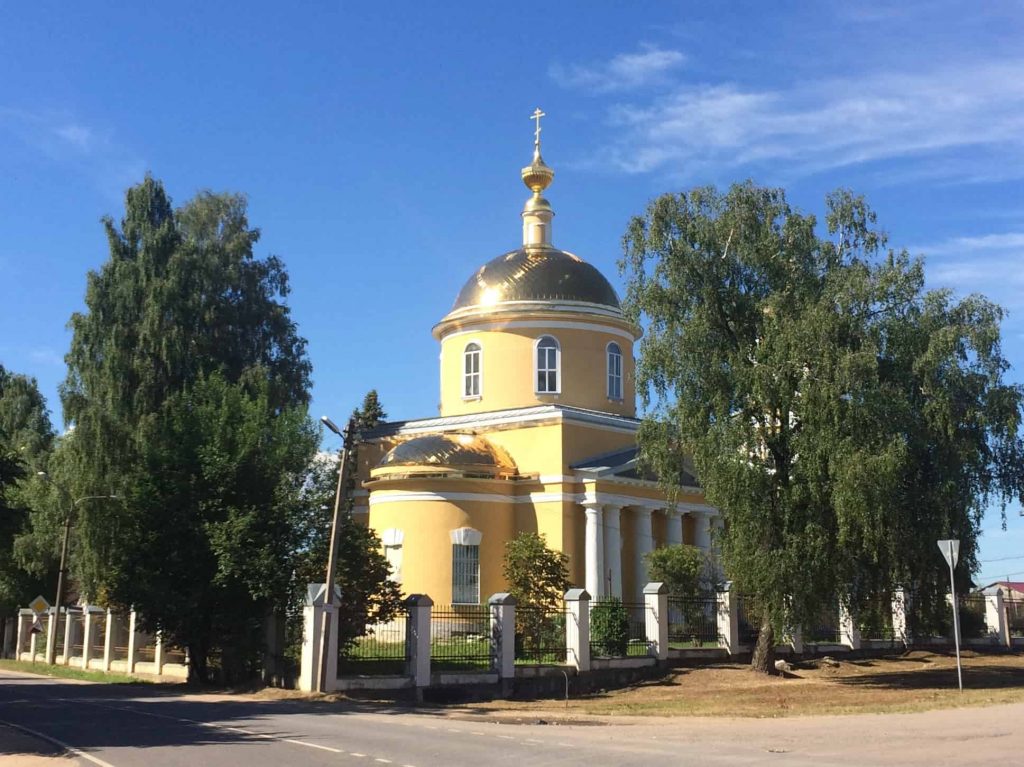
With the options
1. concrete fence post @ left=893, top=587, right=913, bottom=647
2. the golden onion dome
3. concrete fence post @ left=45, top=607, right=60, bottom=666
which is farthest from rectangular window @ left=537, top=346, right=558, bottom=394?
concrete fence post @ left=45, top=607, right=60, bottom=666

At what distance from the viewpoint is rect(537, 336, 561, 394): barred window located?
129 feet

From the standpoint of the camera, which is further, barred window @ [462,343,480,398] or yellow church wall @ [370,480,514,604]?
barred window @ [462,343,480,398]

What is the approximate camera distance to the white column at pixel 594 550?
112 ft

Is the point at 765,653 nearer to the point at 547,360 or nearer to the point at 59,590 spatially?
the point at 547,360

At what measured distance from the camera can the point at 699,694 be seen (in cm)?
2394

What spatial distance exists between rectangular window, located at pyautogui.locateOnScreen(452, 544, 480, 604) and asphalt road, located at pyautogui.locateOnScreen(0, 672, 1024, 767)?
1270cm

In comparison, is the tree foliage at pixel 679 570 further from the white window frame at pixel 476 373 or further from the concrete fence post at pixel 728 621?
the white window frame at pixel 476 373

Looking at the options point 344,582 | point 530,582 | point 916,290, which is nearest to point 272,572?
point 344,582

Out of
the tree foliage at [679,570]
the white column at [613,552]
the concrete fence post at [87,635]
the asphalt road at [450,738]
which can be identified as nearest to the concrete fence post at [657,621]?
the tree foliage at [679,570]

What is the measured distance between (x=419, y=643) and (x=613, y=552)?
12788mm

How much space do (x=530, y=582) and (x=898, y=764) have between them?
1923 cm

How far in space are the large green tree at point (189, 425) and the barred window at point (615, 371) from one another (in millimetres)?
10874

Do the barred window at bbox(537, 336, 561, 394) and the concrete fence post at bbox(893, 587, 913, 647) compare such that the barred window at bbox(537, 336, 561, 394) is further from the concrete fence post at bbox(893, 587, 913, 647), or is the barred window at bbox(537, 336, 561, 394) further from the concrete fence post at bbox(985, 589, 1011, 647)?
the concrete fence post at bbox(985, 589, 1011, 647)

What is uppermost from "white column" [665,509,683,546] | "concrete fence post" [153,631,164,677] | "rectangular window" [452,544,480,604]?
"white column" [665,509,683,546]
